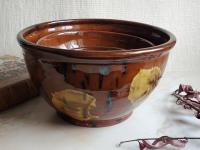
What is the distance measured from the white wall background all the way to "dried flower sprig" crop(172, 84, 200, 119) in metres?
0.18

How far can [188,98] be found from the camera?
58 cm

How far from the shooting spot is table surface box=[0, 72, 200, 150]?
46 centimetres

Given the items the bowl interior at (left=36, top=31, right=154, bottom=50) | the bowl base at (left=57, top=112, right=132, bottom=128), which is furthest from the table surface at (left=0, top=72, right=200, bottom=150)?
the bowl interior at (left=36, top=31, right=154, bottom=50)

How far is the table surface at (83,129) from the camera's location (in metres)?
0.46

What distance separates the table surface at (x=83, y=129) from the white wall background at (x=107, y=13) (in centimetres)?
19

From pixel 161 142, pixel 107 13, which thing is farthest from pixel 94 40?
pixel 161 142

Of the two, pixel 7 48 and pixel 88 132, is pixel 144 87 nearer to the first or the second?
pixel 88 132

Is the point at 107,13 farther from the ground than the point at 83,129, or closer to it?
farther from the ground

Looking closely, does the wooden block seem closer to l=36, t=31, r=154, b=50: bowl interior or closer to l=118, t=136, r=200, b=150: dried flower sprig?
l=36, t=31, r=154, b=50: bowl interior

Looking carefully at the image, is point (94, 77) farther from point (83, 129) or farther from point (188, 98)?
point (188, 98)

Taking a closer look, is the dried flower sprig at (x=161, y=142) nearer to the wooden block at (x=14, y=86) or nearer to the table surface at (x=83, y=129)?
the table surface at (x=83, y=129)

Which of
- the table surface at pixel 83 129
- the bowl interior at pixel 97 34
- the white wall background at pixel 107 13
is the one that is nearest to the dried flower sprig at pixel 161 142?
the table surface at pixel 83 129

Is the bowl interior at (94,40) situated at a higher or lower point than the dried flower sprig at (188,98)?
higher

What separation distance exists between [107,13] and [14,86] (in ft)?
0.90
